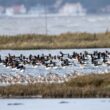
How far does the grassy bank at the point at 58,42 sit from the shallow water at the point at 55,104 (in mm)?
44728

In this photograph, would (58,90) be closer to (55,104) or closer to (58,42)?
(55,104)

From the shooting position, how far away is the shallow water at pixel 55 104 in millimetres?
33875

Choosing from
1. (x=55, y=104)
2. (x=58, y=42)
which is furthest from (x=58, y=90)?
(x=58, y=42)

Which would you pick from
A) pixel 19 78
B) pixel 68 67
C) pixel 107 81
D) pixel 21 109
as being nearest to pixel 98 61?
pixel 68 67

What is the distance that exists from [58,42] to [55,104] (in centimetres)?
4855

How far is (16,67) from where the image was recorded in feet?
181

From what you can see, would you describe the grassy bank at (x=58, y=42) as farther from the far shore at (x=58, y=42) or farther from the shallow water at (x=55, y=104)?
the shallow water at (x=55, y=104)

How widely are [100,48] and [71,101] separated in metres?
44.6

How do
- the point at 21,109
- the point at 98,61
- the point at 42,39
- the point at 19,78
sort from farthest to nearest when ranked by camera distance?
the point at 42,39, the point at 98,61, the point at 19,78, the point at 21,109

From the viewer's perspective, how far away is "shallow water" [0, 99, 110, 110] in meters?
33.9

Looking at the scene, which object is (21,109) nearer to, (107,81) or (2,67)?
(107,81)

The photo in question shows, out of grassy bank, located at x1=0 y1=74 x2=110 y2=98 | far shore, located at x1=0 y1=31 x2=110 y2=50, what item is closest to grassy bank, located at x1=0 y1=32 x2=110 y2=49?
far shore, located at x1=0 y1=31 x2=110 y2=50

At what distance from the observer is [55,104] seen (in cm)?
3438

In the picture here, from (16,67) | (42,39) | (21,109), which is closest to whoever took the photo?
(21,109)
